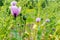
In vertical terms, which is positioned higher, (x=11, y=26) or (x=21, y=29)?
(x=11, y=26)

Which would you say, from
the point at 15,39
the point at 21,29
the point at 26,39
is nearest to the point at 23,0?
the point at 21,29

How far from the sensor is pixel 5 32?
158 centimetres

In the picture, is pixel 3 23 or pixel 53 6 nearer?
pixel 3 23

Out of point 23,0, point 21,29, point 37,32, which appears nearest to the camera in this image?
point 37,32

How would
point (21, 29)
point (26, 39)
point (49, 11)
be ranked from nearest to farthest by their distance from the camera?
1. point (26, 39)
2. point (21, 29)
3. point (49, 11)

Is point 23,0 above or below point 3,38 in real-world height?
above

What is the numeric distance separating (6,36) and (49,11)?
74 centimetres

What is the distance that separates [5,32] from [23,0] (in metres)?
0.49

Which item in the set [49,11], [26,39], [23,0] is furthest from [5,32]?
[49,11]

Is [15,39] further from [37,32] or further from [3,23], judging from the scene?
[3,23]

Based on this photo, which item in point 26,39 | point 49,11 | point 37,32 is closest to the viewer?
point 37,32

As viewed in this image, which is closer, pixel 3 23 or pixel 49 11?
pixel 3 23

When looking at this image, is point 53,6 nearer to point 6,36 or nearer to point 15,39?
point 6,36

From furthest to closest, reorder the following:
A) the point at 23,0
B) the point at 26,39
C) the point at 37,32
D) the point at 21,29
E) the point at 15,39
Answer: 1. the point at 23,0
2. the point at 21,29
3. the point at 26,39
4. the point at 37,32
5. the point at 15,39
